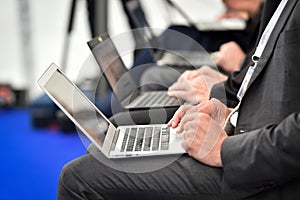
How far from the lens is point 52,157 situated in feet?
8.09

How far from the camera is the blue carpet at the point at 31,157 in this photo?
2.14 meters

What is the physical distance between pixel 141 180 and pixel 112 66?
487mm

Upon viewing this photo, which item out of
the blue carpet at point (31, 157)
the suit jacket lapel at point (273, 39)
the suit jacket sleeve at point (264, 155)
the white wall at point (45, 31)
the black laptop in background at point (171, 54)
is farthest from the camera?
the white wall at point (45, 31)

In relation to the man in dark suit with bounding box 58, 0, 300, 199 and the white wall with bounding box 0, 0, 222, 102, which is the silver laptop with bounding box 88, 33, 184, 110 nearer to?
the man in dark suit with bounding box 58, 0, 300, 199

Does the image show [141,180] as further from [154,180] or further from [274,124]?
[274,124]

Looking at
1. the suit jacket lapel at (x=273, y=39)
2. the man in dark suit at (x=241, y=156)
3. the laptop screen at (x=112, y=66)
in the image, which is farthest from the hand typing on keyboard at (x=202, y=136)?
the laptop screen at (x=112, y=66)

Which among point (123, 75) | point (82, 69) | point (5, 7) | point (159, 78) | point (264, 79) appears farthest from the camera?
point (5, 7)

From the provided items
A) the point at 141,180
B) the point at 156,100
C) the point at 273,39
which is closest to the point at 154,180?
the point at 141,180

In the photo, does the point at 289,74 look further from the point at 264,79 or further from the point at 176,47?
the point at 176,47

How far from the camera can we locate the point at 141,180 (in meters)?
1.00

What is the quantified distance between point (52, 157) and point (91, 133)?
59.6 inches

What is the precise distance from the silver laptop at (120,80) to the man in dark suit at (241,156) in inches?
10.9

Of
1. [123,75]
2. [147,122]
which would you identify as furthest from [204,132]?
[123,75]

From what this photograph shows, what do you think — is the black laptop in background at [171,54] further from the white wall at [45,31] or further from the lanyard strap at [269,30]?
the white wall at [45,31]
